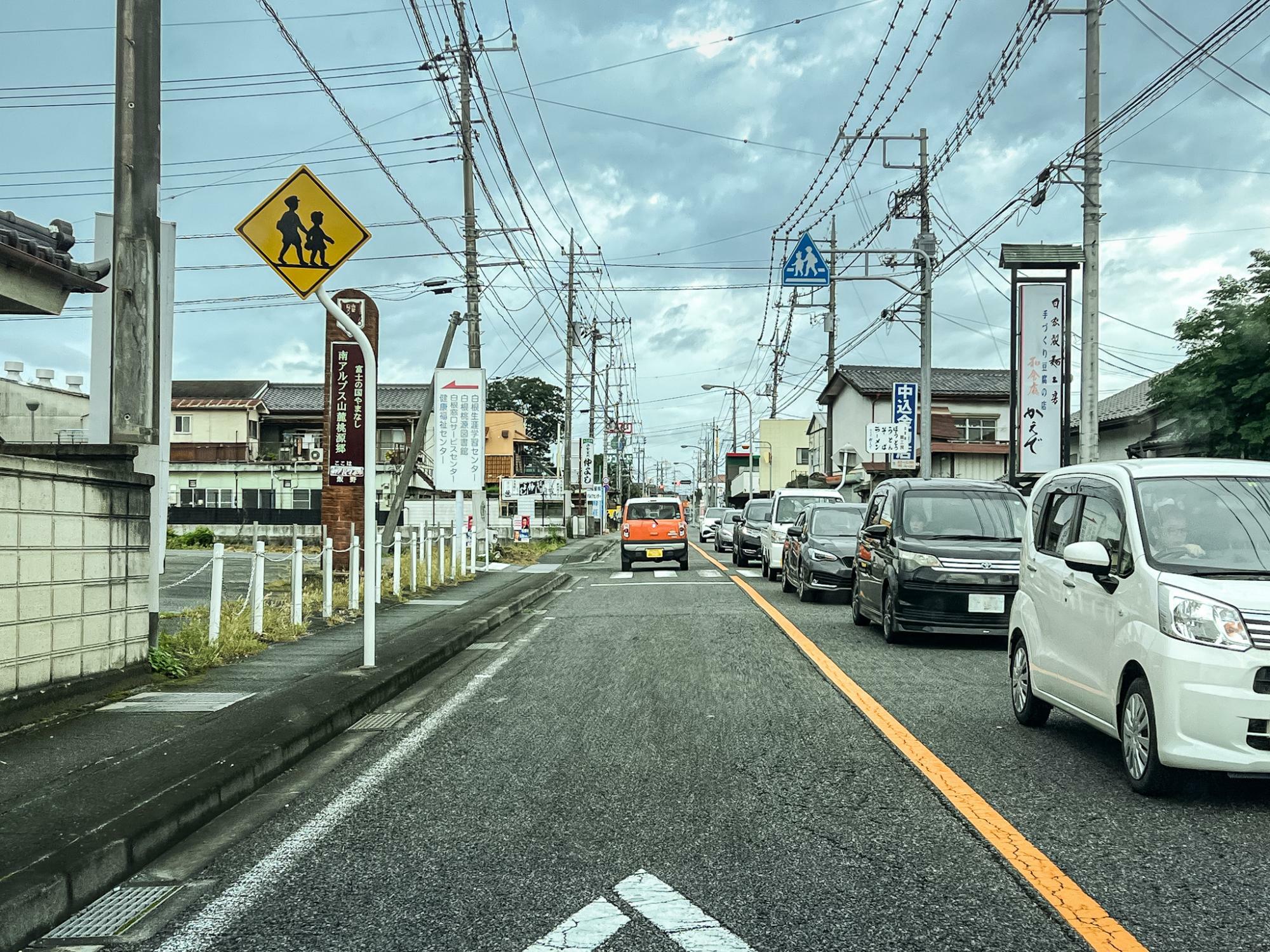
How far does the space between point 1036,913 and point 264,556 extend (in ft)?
30.6

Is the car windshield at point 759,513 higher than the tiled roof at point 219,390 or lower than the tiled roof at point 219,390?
lower

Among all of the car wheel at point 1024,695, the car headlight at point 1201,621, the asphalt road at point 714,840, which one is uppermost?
the car headlight at point 1201,621

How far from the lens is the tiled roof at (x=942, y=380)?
48.0 m

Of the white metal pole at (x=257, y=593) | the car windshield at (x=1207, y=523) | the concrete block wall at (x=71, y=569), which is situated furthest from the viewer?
the white metal pole at (x=257, y=593)

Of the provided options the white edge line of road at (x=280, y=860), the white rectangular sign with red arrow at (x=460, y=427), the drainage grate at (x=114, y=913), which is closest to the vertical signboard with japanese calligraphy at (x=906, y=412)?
the white rectangular sign with red arrow at (x=460, y=427)

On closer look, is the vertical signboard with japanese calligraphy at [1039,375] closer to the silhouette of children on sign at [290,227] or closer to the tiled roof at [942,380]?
the silhouette of children on sign at [290,227]

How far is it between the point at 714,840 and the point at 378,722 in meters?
3.71

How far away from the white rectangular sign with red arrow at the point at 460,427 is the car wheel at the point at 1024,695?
18047mm

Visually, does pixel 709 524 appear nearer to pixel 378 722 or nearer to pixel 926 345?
pixel 926 345

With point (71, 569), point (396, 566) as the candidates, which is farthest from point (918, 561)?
point (396, 566)

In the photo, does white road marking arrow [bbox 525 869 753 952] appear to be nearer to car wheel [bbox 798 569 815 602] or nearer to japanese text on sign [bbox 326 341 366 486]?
car wheel [bbox 798 569 815 602]

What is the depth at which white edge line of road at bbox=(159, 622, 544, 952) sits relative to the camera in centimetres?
379

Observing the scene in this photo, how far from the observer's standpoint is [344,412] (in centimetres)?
1886

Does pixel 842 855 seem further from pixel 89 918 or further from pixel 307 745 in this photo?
pixel 307 745
